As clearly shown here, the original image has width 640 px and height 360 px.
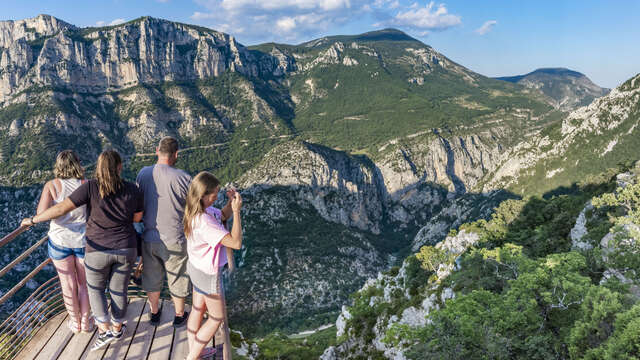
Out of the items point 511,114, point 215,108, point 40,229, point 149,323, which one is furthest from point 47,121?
point 511,114

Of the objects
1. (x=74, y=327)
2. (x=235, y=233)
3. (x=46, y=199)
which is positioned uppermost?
(x=46, y=199)

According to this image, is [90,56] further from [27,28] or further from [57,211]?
[57,211]

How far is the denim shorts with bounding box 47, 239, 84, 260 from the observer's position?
6801mm

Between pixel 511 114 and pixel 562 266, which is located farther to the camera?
pixel 511 114

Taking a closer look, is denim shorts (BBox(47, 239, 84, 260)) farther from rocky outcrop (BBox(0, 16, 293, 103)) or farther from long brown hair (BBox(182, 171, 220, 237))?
rocky outcrop (BBox(0, 16, 293, 103))

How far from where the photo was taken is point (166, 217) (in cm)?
677

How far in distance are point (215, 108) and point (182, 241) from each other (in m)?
190

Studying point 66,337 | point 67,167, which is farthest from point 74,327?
point 67,167

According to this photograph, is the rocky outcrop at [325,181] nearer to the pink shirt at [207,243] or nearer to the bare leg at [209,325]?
the bare leg at [209,325]

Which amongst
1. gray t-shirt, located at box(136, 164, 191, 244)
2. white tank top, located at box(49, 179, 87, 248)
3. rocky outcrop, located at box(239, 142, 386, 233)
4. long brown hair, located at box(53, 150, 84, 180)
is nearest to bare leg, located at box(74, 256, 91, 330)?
white tank top, located at box(49, 179, 87, 248)

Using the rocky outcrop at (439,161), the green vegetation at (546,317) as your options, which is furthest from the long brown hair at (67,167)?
the rocky outcrop at (439,161)

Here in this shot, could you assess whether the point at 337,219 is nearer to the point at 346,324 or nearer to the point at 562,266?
the point at 346,324

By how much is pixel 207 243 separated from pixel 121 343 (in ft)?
10.9

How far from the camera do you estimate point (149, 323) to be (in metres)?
7.58
